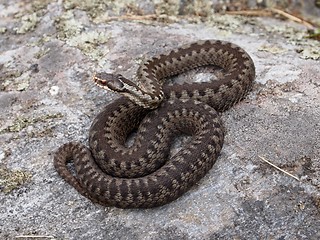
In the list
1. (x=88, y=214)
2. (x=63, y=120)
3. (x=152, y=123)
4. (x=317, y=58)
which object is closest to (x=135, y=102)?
(x=152, y=123)

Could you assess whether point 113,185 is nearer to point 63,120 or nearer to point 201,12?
point 63,120

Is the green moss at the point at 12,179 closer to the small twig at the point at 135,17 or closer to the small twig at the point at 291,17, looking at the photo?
the small twig at the point at 135,17

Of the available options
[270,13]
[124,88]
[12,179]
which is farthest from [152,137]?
[270,13]

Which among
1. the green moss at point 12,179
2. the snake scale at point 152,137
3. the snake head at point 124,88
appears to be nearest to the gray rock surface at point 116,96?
the green moss at point 12,179

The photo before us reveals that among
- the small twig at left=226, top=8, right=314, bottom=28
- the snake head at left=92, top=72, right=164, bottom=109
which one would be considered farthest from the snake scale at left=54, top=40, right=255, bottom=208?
the small twig at left=226, top=8, right=314, bottom=28

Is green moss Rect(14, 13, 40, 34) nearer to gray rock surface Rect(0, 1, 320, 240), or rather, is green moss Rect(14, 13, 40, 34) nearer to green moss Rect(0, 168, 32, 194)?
gray rock surface Rect(0, 1, 320, 240)

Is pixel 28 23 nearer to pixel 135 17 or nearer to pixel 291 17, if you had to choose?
pixel 135 17
